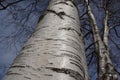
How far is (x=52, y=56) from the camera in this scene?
98 cm

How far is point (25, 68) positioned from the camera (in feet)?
3.00

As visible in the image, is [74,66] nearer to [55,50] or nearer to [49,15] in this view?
[55,50]

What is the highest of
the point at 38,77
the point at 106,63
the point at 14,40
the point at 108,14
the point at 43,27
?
the point at 108,14

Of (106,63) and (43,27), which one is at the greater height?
(106,63)

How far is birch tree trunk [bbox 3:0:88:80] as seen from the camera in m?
0.88

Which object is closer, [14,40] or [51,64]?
[51,64]

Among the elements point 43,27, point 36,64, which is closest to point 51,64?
point 36,64

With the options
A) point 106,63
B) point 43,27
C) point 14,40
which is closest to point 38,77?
point 43,27

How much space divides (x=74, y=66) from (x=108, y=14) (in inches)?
202

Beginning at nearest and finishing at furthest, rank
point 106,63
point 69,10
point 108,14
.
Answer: point 69,10, point 106,63, point 108,14

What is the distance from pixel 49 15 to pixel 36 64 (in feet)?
1.96

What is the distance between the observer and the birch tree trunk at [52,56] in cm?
88

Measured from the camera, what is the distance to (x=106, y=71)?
10.3ft

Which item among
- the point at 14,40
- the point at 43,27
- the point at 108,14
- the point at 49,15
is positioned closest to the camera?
the point at 43,27
